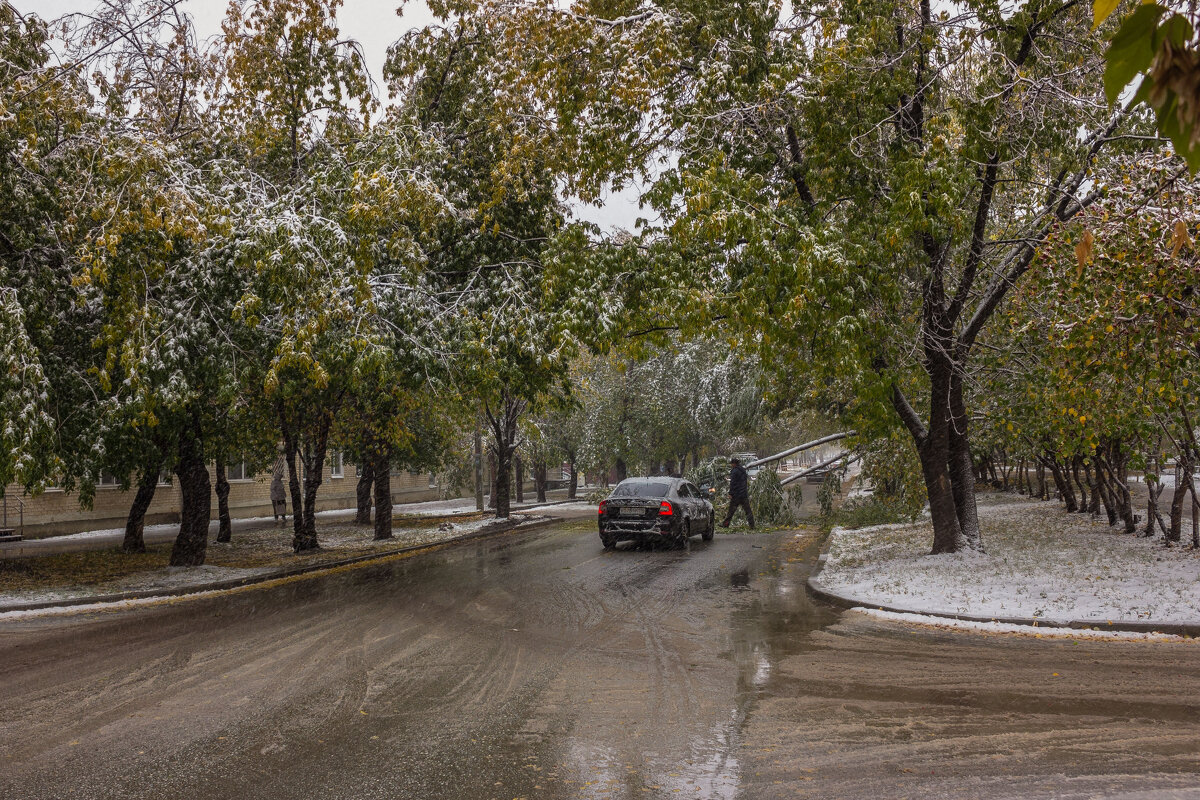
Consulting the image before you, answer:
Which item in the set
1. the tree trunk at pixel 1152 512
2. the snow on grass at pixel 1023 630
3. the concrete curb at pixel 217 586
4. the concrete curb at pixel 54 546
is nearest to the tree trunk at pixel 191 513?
the concrete curb at pixel 217 586

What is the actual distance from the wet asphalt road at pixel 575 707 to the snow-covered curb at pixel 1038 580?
800 mm

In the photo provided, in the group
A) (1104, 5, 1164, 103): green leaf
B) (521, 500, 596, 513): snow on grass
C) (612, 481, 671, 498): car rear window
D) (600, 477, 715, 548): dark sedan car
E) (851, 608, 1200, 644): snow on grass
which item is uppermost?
(1104, 5, 1164, 103): green leaf

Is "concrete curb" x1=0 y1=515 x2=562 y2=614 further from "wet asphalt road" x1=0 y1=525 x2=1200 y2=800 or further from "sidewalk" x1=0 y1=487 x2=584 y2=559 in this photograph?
"sidewalk" x1=0 y1=487 x2=584 y2=559

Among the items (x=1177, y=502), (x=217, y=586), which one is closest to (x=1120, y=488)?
(x=1177, y=502)

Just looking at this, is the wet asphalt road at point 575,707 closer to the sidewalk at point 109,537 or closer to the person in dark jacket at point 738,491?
the sidewalk at point 109,537

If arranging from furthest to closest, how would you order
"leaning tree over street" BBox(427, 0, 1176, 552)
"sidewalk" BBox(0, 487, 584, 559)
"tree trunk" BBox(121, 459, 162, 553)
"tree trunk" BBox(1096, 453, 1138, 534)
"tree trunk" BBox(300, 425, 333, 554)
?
"sidewalk" BBox(0, 487, 584, 559) → "tree trunk" BBox(121, 459, 162, 553) → "tree trunk" BBox(300, 425, 333, 554) → "tree trunk" BBox(1096, 453, 1138, 534) → "leaning tree over street" BBox(427, 0, 1176, 552)

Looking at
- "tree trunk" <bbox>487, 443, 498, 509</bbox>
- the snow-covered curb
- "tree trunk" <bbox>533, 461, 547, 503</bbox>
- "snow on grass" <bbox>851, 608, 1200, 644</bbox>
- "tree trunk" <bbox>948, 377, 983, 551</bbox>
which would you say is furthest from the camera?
"tree trunk" <bbox>533, 461, 547, 503</bbox>

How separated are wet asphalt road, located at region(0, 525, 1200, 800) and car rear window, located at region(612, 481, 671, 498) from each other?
8465 mm

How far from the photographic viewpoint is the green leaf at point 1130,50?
1.77m

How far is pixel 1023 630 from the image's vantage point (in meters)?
8.62

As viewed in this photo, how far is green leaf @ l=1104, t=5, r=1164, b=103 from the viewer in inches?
69.6

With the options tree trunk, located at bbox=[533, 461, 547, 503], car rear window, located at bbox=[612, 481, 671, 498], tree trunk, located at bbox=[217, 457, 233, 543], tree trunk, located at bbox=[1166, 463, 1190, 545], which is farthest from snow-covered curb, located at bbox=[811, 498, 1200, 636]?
tree trunk, located at bbox=[533, 461, 547, 503]

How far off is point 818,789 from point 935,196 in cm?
770

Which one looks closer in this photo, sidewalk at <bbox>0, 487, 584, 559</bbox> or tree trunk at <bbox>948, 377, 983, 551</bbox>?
tree trunk at <bbox>948, 377, 983, 551</bbox>
